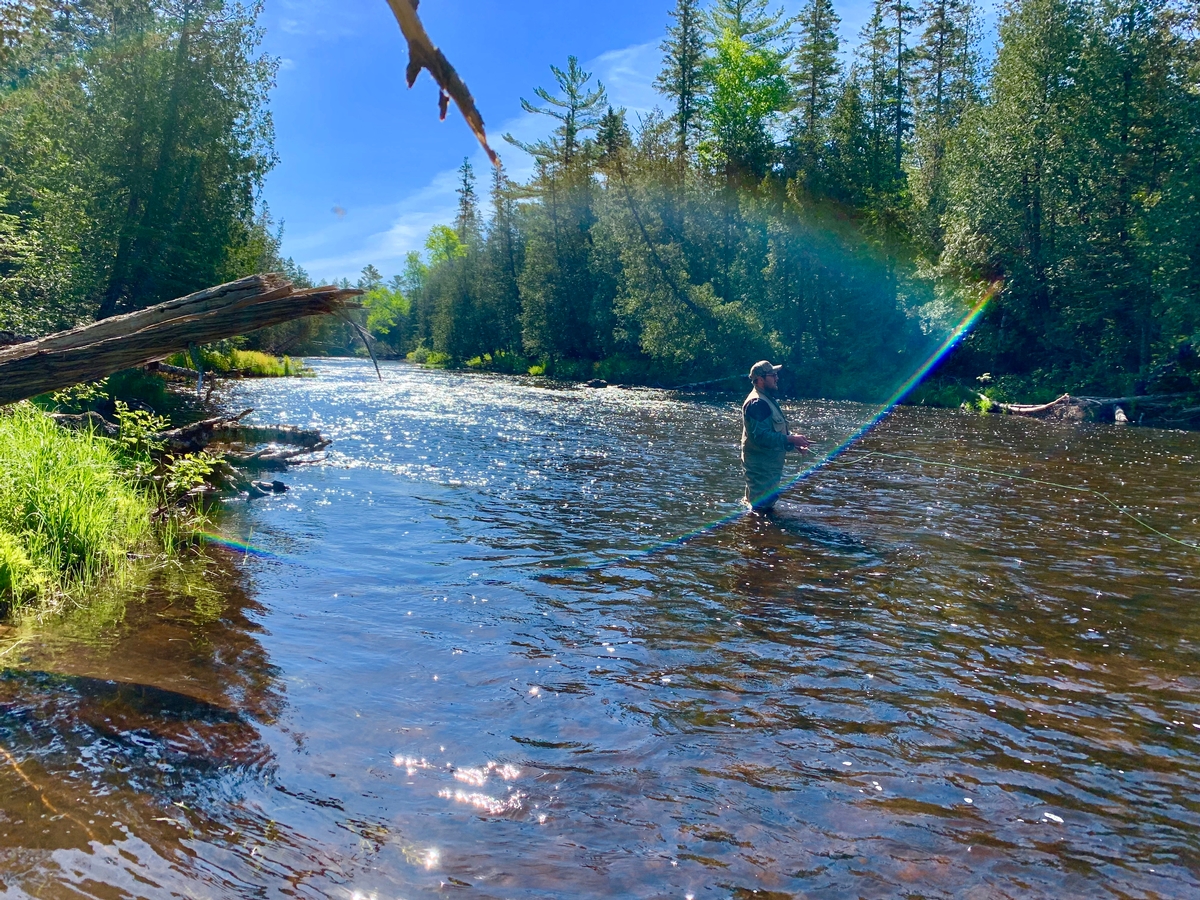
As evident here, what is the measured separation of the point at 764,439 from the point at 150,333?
7.72 metres

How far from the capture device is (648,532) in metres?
10.4

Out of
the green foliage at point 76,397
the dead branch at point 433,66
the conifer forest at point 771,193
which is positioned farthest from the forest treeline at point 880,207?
the dead branch at point 433,66

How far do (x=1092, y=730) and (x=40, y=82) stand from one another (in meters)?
34.2

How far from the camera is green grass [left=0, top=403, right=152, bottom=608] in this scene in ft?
21.6

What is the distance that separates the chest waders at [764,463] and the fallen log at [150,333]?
22.8 ft

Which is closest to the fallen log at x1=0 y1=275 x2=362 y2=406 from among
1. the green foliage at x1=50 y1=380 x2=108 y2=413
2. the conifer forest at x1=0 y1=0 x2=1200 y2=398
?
the green foliage at x1=50 y1=380 x2=108 y2=413

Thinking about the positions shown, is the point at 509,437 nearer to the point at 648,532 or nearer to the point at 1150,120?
the point at 648,532

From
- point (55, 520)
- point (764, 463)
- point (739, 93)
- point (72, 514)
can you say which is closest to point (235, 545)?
point (72, 514)

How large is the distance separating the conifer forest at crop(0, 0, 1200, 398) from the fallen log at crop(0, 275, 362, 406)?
1231cm

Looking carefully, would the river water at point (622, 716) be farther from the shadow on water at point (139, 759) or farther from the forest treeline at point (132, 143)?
the forest treeline at point (132, 143)

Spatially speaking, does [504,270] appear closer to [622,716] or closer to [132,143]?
[132,143]

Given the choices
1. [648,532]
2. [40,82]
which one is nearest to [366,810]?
[648,532]

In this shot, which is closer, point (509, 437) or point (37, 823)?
point (37, 823)

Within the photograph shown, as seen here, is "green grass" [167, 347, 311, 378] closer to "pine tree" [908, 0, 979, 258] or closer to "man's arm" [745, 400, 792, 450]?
"man's arm" [745, 400, 792, 450]
